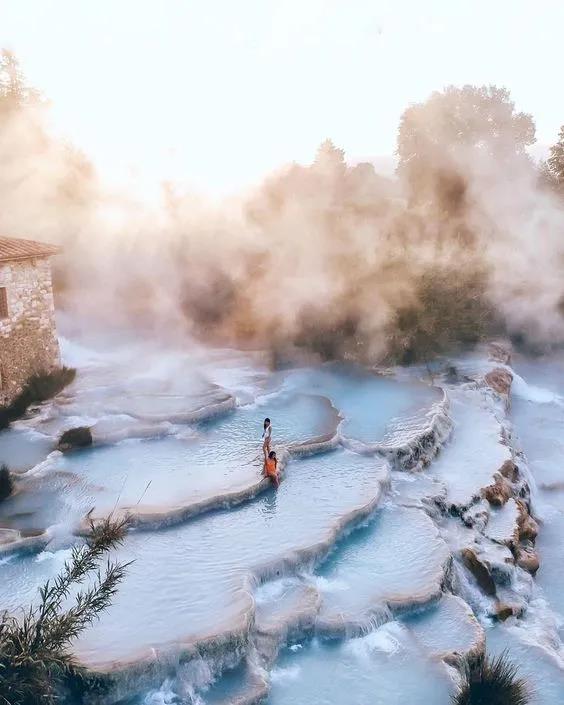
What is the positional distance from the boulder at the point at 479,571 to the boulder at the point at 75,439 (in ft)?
17.3

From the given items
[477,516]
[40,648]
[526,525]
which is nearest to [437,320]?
[526,525]

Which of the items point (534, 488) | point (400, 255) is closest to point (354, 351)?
point (400, 255)

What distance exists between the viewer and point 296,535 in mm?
7723

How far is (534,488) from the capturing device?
1106 cm

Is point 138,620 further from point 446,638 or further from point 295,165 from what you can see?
point 295,165

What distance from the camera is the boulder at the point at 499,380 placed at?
13984 millimetres

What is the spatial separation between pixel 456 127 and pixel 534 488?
717 inches

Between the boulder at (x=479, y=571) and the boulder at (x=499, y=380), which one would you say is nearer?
the boulder at (x=479, y=571)

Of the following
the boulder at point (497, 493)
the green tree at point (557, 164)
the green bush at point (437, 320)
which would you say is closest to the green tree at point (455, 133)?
the green tree at point (557, 164)

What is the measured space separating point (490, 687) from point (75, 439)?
6.28 m

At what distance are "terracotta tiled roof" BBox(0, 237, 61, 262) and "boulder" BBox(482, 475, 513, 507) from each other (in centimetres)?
816

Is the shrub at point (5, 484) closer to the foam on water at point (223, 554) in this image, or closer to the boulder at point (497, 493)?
the foam on water at point (223, 554)

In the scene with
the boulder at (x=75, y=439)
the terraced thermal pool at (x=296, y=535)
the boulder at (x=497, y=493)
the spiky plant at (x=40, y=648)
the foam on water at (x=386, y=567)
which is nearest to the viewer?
the spiky plant at (x=40, y=648)

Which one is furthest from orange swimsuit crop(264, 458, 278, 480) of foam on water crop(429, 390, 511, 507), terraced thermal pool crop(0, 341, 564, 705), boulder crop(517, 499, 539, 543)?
boulder crop(517, 499, 539, 543)
